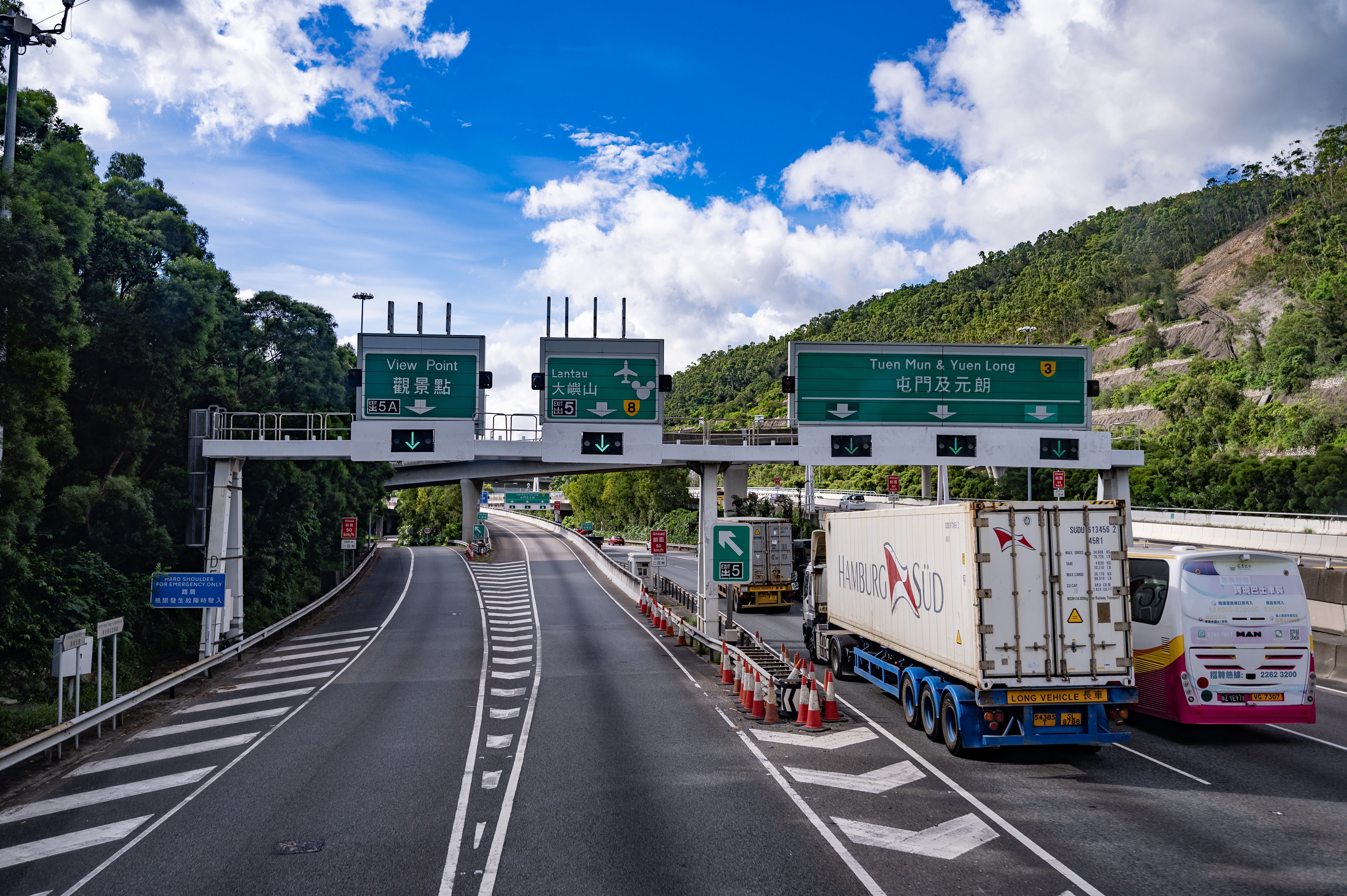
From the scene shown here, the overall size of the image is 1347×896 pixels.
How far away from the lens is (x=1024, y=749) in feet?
47.5

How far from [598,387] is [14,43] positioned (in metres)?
15.6

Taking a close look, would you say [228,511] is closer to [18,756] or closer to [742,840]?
[18,756]

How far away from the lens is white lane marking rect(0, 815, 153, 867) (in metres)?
10.0

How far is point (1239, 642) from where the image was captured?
536 inches

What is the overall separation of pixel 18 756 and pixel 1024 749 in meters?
15.5

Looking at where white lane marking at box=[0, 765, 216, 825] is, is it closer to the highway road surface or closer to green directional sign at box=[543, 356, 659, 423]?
the highway road surface

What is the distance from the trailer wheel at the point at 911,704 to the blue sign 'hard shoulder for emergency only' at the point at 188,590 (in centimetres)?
1580

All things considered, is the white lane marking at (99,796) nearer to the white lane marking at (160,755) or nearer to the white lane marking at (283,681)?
the white lane marking at (160,755)

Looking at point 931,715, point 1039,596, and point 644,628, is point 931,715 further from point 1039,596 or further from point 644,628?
point 644,628

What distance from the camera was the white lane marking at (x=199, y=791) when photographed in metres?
9.45

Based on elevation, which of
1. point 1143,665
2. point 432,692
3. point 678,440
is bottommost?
point 432,692

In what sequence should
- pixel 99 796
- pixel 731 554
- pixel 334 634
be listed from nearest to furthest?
pixel 99 796
pixel 731 554
pixel 334 634

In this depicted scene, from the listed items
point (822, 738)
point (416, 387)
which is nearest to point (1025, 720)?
point (822, 738)

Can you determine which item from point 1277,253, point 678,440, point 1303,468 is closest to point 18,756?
point 678,440
